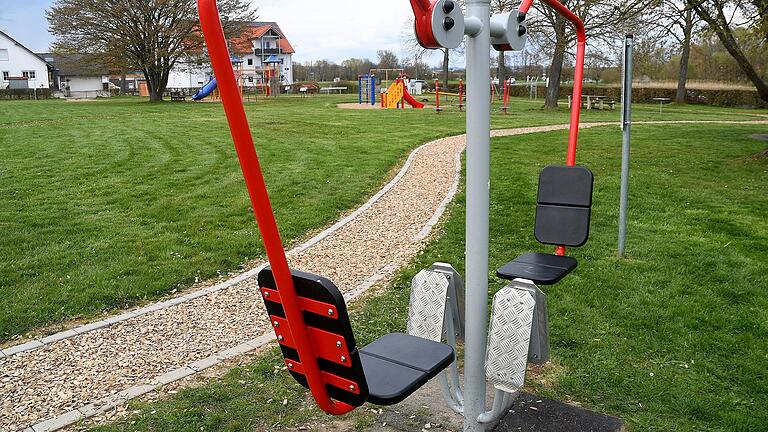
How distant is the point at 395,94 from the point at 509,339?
2876 cm

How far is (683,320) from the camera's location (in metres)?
4.64

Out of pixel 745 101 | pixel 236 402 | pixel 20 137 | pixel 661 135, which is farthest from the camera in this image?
pixel 745 101

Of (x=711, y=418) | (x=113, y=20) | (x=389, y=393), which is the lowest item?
(x=711, y=418)

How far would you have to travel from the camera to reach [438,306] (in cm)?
327

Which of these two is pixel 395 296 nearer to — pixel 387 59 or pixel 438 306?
pixel 438 306

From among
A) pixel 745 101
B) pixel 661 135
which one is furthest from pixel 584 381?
pixel 745 101

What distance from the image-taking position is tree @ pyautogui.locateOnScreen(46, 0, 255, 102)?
3691 centimetres

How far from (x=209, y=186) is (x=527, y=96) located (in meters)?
41.8

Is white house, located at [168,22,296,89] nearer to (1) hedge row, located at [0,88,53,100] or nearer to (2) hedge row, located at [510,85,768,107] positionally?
(1) hedge row, located at [0,88,53,100]

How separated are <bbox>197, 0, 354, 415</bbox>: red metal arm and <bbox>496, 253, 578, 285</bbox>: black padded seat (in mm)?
1861

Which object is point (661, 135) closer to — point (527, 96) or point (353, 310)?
point (353, 310)

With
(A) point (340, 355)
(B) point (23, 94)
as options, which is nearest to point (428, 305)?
(A) point (340, 355)

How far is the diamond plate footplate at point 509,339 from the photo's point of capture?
9.78ft

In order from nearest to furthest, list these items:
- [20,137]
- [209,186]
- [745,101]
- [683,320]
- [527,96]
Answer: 1. [683,320]
2. [209,186]
3. [20,137]
4. [745,101]
5. [527,96]
